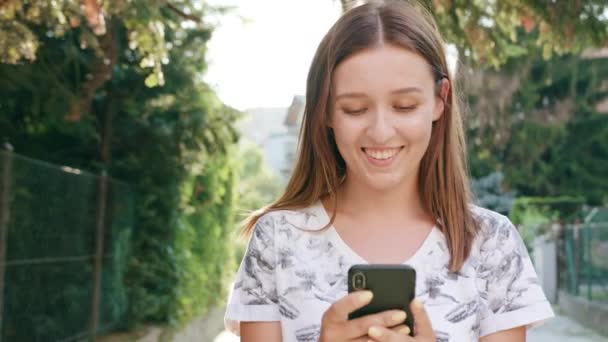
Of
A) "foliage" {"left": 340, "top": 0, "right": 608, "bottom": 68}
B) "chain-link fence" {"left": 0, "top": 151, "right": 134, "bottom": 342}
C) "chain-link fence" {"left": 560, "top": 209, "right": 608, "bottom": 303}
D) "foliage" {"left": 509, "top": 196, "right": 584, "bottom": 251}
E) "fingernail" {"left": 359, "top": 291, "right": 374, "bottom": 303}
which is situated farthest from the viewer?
"foliage" {"left": 509, "top": 196, "right": 584, "bottom": 251}

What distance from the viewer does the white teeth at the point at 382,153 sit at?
2.21m

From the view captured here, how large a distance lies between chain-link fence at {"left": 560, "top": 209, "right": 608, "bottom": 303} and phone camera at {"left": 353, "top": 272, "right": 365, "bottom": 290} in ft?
36.0

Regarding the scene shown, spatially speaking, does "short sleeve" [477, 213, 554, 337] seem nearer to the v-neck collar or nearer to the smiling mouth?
the v-neck collar

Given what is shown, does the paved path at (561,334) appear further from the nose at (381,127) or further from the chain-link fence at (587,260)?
the nose at (381,127)

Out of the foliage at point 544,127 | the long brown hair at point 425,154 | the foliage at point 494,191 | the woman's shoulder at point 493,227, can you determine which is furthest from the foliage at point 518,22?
the foliage at point 544,127

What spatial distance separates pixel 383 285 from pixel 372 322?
8 centimetres

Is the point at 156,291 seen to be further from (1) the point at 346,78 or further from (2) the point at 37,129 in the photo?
(1) the point at 346,78

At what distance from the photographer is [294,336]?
2236mm

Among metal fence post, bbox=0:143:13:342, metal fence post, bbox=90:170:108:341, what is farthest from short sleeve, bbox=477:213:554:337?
metal fence post, bbox=90:170:108:341

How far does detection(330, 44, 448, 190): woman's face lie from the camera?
2162 mm

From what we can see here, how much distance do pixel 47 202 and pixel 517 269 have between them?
507 centimetres

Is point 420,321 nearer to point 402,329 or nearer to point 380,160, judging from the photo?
point 402,329

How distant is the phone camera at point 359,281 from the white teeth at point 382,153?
44 cm

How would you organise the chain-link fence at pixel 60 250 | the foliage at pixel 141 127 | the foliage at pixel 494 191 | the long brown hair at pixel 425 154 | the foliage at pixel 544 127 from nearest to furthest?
the long brown hair at pixel 425 154 < the chain-link fence at pixel 60 250 < the foliage at pixel 141 127 < the foliage at pixel 494 191 < the foliage at pixel 544 127
